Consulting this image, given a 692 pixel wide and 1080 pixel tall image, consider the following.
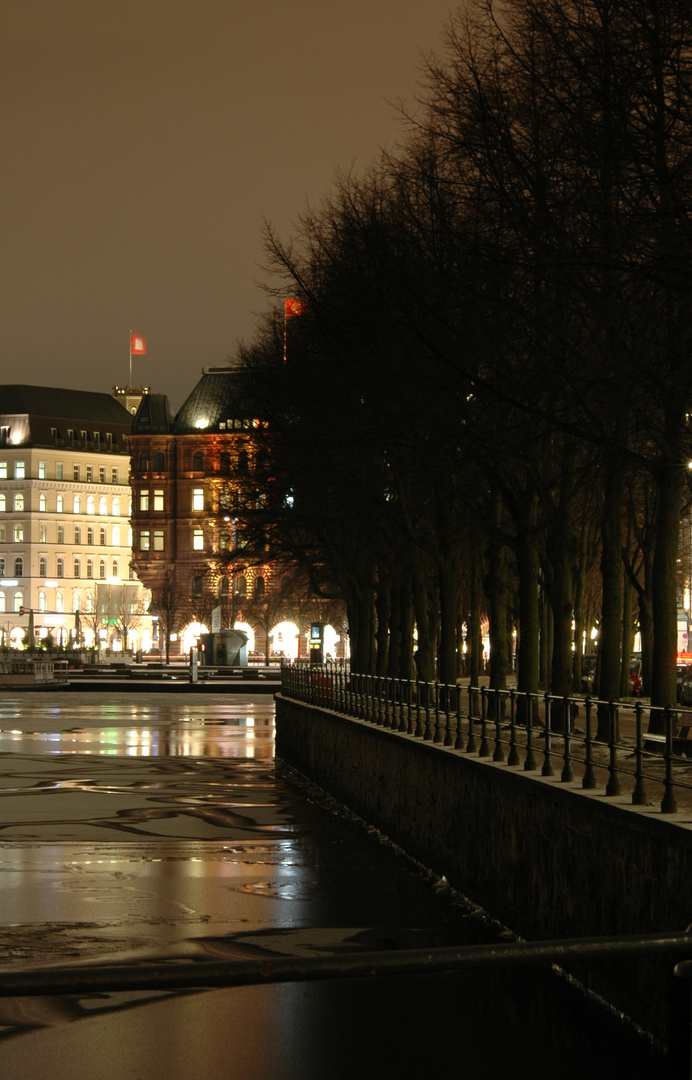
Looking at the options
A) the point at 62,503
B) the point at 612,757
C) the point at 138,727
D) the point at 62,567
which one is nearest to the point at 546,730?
the point at 612,757

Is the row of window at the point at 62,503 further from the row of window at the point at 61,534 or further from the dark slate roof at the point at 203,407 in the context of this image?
the dark slate roof at the point at 203,407

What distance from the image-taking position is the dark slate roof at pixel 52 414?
18525cm

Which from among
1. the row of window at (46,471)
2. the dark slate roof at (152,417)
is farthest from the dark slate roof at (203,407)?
the row of window at (46,471)

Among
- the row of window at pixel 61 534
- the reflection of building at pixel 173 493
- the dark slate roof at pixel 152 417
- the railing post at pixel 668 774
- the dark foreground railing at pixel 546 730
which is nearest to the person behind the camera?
the railing post at pixel 668 774

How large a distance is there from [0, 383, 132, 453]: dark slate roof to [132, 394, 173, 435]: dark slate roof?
4105 centimetres

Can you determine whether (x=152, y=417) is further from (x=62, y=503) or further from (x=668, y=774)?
(x=668, y=774)

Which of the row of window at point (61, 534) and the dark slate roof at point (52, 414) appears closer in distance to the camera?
the dark slate roof at point (52, 414)

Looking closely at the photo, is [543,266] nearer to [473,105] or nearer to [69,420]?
[473,105]

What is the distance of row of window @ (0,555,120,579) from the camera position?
190 metres

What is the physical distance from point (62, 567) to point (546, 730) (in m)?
177

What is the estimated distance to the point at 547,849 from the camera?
16938mm

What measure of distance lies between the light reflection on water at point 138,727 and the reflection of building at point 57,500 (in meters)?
109

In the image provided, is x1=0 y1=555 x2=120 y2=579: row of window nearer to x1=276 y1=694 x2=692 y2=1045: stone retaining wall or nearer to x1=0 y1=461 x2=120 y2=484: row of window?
x1=0 y1=461 x2=120 y2=484: row of window

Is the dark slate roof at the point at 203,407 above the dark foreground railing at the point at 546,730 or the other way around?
above
